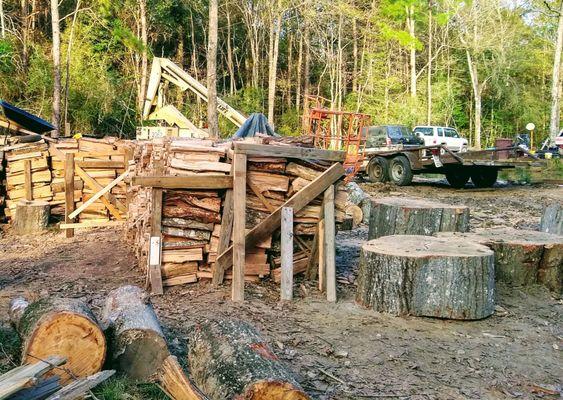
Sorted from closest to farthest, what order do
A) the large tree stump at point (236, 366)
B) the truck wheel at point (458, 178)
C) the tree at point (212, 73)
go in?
the large tree stump at point (236, 366) < the tree at point (212, 73) < the truck wheel at point (458, 178)

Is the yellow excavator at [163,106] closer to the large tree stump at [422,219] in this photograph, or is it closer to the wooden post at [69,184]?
the wooden post at [69,184]

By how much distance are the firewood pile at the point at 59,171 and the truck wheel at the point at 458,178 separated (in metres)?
10.8

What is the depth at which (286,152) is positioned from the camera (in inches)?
267

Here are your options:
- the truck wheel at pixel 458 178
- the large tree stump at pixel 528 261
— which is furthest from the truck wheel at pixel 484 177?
the large tree stump at pixel 528 261

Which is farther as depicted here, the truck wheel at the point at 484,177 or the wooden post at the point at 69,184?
the truck wheel at the point at 484,177

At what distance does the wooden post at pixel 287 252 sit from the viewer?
6.59 m

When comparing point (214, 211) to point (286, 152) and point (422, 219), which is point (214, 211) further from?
point (422, 219)

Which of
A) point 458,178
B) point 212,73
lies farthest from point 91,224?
point 458,178

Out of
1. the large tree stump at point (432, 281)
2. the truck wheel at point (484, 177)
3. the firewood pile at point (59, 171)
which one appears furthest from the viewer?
the truck wheel at point (484, 177)

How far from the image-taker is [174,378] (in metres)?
3.59

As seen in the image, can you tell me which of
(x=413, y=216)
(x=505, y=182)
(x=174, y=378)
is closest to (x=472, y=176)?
(x=505, y=182)

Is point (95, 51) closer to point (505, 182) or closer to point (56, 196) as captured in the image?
point (56, 196)

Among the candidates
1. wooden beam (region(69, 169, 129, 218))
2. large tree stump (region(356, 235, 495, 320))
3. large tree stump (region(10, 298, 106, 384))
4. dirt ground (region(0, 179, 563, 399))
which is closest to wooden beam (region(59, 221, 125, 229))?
wooden beam (region(69, 169, 129, 218))

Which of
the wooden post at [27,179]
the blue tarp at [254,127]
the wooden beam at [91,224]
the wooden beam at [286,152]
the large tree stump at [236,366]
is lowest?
the wooden beam at [91,224]
